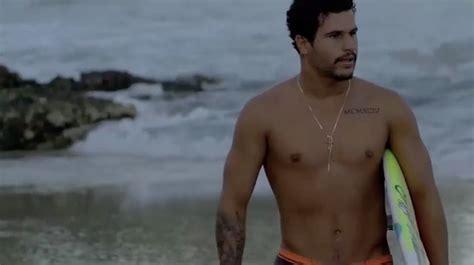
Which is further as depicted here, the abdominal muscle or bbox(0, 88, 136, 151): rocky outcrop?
bbox(0, 88, 136, 151): rocky outcrop

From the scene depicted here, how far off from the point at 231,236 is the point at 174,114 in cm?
631

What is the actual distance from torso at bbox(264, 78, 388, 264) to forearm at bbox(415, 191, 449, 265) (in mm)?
124

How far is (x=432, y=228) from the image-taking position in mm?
3553

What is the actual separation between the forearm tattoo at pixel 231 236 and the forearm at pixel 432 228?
0.46 m

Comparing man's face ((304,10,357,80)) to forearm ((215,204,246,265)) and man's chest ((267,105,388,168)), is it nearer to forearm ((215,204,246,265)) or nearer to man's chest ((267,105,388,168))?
man's chest ((267,105,388,168))

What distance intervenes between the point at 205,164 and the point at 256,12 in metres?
2.13

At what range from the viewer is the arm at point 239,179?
3.62m

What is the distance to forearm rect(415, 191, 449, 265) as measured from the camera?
11.6ft

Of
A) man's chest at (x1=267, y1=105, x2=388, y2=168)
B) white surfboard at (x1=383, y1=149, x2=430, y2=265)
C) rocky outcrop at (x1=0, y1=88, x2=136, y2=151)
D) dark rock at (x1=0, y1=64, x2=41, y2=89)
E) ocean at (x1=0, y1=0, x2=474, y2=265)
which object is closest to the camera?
white surfboard at (x1=383, y1=149, x2=430, y2=265)

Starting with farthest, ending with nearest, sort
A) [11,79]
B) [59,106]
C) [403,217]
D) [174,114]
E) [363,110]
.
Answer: [11,79] → [59,106] → [174,114] → [363,110] → [403,217]

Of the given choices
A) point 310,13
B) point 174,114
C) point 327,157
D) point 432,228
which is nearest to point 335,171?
point 327,157


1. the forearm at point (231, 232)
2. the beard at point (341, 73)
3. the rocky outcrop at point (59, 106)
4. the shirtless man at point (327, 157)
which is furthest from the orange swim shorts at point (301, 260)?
the rocky outcrop at point (59, 106)

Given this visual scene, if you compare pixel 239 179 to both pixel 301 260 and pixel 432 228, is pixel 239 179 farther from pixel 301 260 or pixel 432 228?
pixel 432 228

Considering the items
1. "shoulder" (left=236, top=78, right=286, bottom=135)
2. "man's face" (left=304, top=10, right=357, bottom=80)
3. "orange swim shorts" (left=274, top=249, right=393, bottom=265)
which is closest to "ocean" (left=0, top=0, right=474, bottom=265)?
"orange swim shorts" (left=274, top=249, right=393, bottom=265)
